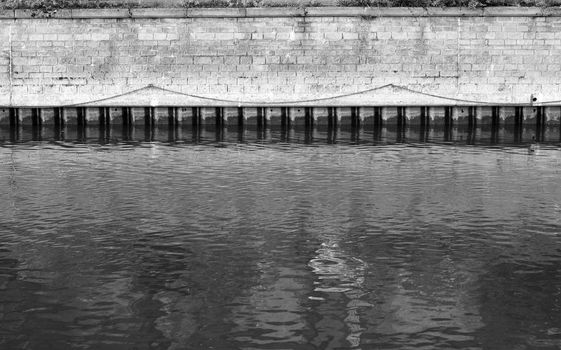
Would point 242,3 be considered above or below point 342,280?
above

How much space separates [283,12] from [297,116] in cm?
406

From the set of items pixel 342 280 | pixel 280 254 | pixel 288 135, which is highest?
pixel 288 135

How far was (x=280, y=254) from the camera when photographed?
1468 cm

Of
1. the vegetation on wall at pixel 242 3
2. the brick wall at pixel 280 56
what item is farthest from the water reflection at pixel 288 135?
the vegetation on wall at pixel 242 3

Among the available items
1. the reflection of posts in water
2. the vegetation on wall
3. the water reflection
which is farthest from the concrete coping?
the reflection of posts in water

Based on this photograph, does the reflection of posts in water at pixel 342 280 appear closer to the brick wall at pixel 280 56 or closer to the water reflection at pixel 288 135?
the water reflection at pixel 288 135

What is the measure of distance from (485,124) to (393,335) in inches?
901

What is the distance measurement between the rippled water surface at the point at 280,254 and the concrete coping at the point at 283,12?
33.6 feet

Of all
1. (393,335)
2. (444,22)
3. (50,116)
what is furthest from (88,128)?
(393,335)

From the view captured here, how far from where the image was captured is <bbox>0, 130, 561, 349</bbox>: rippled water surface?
37.2 feet

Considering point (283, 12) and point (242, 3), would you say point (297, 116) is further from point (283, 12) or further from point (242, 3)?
point (242, 3)

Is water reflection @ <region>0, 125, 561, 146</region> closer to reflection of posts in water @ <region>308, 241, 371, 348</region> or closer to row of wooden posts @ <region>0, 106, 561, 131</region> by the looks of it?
row of wooden posts @ <region>0, 106, 561, 131</region>

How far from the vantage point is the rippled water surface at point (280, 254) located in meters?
11.3

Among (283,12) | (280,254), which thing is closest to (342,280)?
(280,254)
